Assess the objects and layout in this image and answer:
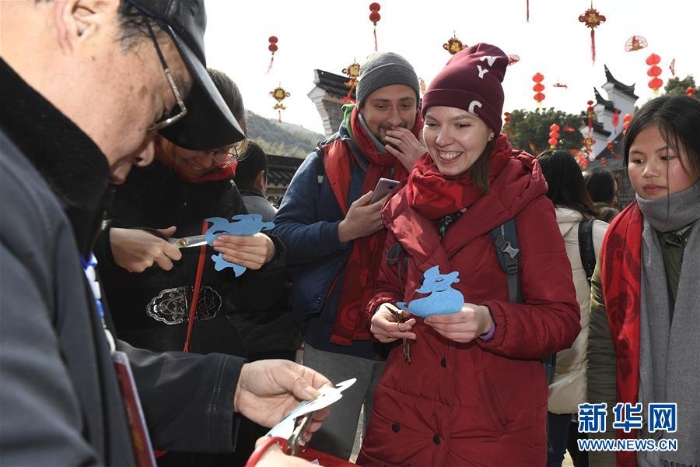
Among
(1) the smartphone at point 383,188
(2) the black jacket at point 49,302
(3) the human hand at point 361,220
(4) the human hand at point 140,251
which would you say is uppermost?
(1) the smartphone at point 383,188

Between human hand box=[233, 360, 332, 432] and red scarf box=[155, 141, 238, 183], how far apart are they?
1144 mm

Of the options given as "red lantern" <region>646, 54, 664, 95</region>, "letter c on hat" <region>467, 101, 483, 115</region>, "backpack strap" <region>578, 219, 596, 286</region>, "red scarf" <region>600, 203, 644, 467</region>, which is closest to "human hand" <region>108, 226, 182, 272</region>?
"letter c on hat" <region>467, 101, 483, 115</region>

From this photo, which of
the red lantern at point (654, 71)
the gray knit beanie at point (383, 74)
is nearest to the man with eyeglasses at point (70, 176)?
the gray knit beanie at point (383, 74)

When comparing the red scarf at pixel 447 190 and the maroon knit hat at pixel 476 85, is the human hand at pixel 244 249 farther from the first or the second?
the maroon knit hat at pixel 476 85

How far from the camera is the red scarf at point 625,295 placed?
2289 millimetres

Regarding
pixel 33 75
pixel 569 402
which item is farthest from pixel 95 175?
pixel 569 402

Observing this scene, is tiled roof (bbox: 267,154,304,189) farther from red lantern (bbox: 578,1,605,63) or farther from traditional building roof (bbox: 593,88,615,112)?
traditional building roof (bbox: 593,88,615,112)

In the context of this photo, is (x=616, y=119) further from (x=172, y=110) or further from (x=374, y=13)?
(x=172, y=110)

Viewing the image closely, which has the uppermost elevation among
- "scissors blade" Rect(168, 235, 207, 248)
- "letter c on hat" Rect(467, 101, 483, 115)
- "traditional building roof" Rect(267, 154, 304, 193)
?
"traditional building roof" Rect(267, 154, 304, 193)

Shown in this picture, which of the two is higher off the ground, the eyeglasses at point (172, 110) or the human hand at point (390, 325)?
the eyeglasses at point (172, 110)

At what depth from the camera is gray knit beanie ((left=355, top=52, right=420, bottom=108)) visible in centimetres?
291

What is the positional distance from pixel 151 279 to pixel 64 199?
1.48 m

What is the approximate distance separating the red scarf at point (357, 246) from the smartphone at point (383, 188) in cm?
17

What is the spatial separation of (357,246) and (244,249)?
2.46 ft
